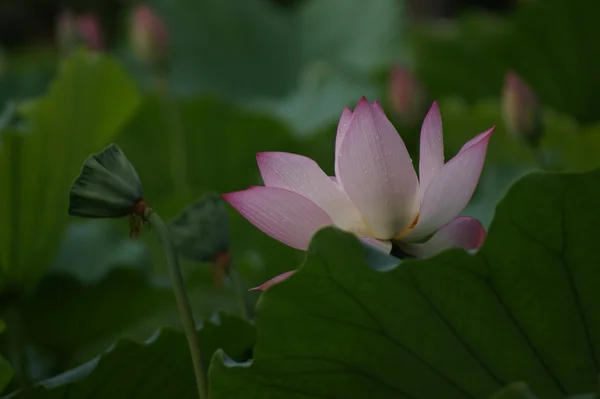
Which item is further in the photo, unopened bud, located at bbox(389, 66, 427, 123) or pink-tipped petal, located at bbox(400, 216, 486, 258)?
unopened bud, located at bbox(389, 66, 427, 123)

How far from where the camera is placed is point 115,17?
4293 millimetres

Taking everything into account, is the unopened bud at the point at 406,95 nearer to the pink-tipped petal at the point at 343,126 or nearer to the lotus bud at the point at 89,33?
the lotus bud at the point at 89,33

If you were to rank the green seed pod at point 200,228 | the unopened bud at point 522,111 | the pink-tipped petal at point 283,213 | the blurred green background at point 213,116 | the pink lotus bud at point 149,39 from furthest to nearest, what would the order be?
1. the pink lotus bud at point 149,39
2. the unopened bud at point 522,111
3. the blurred green background at point 213,116
4. the green seed pod at point 200,228
5. the pink-tipped petal at point 283,213

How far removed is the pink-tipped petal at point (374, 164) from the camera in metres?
0.44

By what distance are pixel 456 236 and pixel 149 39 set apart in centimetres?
85

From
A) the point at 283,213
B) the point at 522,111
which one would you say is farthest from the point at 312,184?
the point at 522,111

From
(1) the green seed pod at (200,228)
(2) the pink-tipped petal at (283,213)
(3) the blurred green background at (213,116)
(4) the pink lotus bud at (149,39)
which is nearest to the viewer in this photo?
(2) the pink-tipped petal at (283,213)

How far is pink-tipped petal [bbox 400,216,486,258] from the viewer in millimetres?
455

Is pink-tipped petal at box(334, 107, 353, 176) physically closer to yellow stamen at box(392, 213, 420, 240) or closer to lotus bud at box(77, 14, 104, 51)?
yellow stamen at box(392, 213, 420, 240)

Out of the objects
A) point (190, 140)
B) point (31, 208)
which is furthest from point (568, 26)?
point (31, 208)

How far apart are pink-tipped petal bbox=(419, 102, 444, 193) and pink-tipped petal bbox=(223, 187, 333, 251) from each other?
5 centimetres

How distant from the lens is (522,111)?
3.14 feet

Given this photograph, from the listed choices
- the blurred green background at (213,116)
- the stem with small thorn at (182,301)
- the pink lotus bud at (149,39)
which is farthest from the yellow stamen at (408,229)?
the pink lotus bud at (149,39)

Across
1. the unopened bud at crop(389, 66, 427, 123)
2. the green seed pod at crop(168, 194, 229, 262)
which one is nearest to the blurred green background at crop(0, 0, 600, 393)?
the unopened bud at crop(389, 66, 427, 123)
